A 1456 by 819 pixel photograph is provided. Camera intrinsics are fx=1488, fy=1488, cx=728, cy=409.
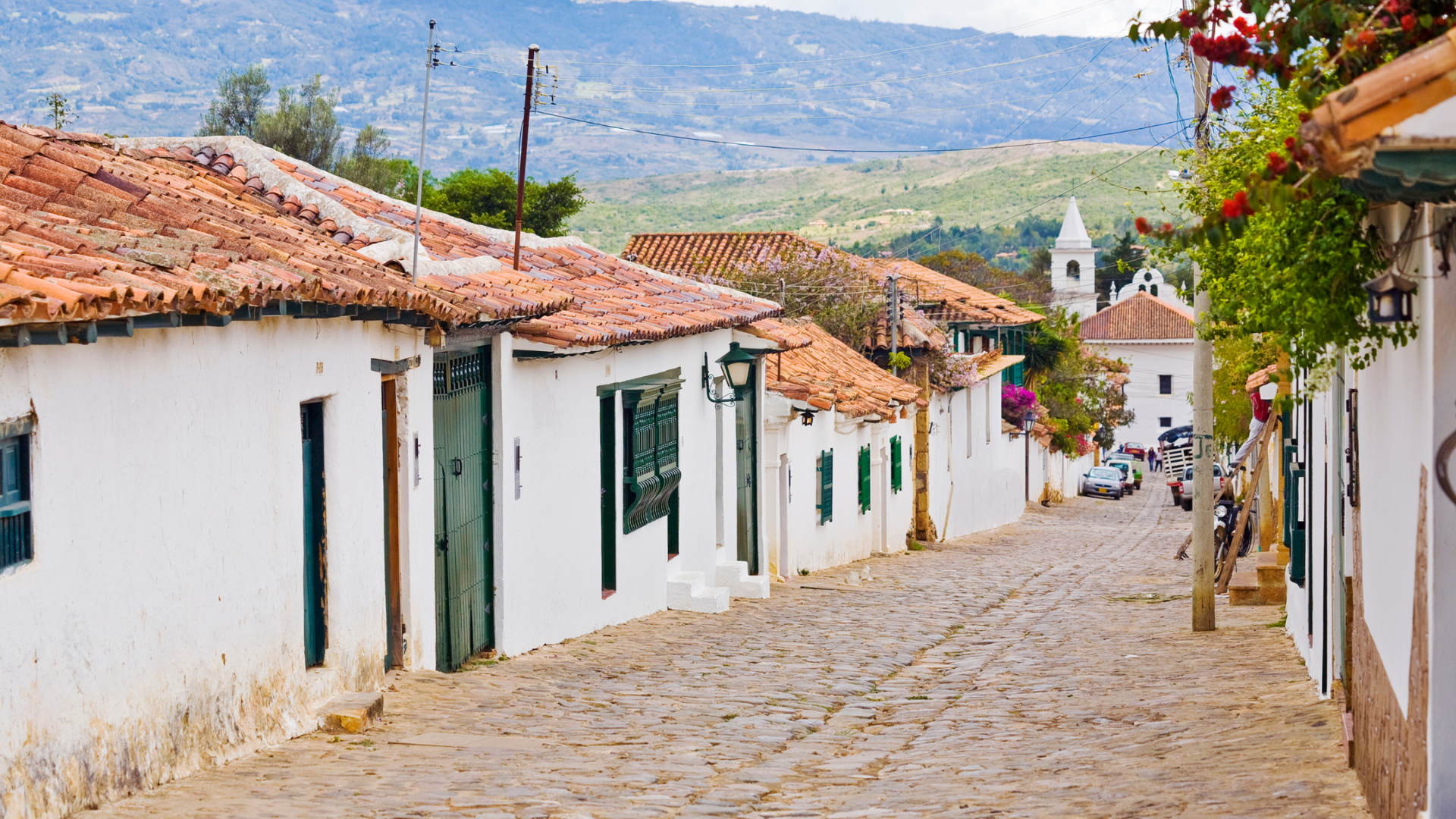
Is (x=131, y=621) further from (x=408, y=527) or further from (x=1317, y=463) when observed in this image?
(x=1317, y=463)

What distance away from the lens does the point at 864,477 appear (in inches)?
982

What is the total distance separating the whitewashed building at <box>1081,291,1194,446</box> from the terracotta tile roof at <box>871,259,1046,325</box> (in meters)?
37.0

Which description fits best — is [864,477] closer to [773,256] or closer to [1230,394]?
[1230,394]

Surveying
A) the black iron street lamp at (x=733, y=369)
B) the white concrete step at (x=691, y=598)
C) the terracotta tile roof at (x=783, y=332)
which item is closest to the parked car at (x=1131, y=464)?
the terracotta tile roof at (x=783, y=332)

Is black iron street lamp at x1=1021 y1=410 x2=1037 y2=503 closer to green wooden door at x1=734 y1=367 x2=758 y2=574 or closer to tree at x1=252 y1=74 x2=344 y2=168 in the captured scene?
tree at x1=252 y1=74 x2=344 y2=168

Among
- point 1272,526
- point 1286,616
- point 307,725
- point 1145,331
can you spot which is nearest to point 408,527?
point 307,725

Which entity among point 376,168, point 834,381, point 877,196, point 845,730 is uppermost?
point 877,196

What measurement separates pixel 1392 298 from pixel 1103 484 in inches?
1994

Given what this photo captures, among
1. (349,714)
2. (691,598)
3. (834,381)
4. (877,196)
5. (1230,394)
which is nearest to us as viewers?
(349,714)

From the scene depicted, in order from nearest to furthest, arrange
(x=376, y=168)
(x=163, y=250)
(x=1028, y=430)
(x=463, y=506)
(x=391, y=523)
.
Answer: (x=163, y=250) → (x=391, y=523) → (x=463, y=506) → (x=376, y=168) → (x=1028, y=430)

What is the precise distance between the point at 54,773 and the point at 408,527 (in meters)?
4.29

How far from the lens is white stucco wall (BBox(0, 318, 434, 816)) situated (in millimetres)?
5633

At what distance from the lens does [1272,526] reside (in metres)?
16.4

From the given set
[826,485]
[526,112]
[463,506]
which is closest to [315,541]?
[463,506]
